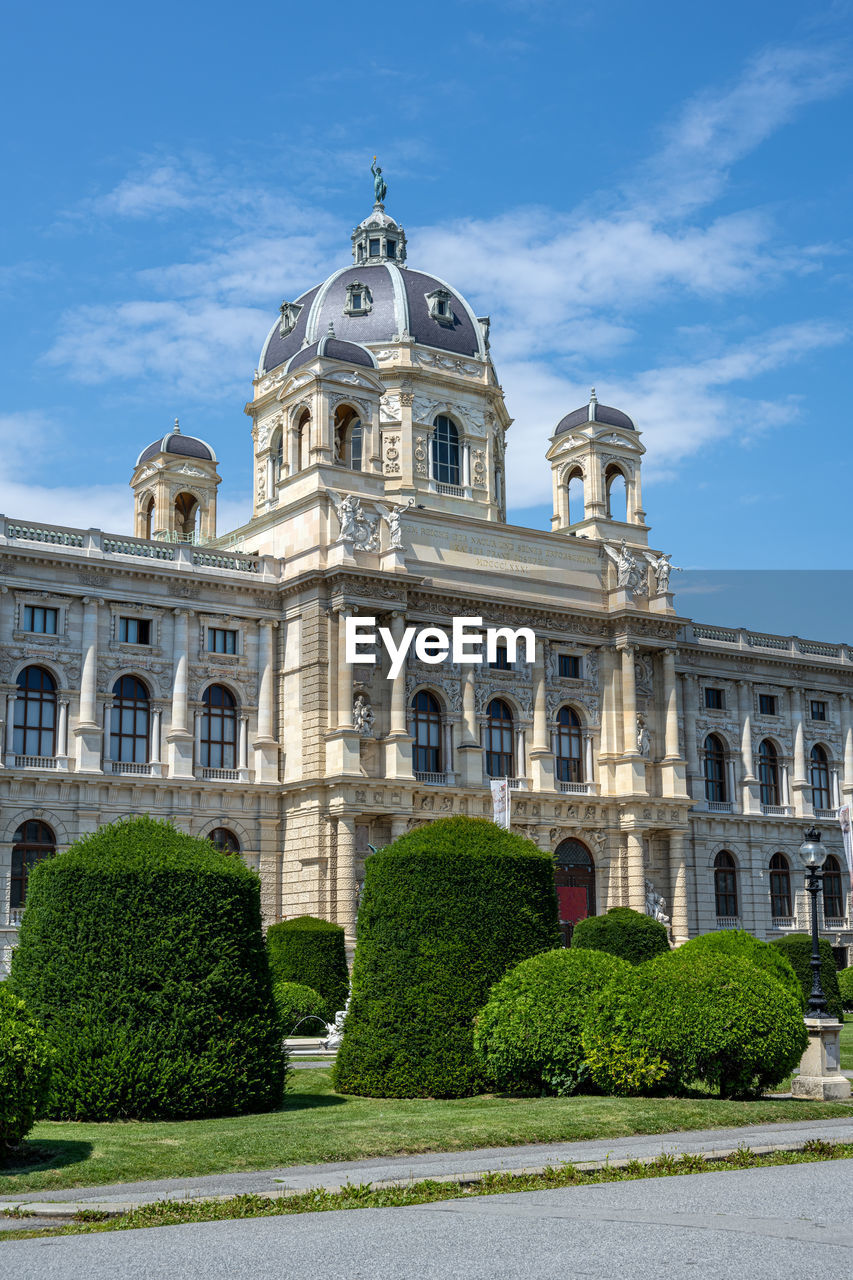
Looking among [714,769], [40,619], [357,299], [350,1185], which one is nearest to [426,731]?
[40,619]

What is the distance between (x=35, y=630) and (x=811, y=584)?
7538 centimetres

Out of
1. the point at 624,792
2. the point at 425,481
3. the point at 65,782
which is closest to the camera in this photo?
the point at 65,782

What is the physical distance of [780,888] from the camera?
216 feet

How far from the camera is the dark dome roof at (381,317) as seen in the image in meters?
64.1

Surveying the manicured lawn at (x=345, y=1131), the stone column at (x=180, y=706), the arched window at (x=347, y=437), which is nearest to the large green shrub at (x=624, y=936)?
the stone column at (x=180, y=706)

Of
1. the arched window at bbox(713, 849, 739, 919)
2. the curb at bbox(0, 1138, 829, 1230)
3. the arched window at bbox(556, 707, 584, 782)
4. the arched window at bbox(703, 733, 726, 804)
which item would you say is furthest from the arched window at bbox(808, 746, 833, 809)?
the curb at bbox(0, 1138, 829, 1230)

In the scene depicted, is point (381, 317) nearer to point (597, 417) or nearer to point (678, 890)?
point (597, 417)

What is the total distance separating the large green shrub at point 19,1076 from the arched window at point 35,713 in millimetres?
31104

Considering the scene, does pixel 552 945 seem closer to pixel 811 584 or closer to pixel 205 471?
pixel 205 471

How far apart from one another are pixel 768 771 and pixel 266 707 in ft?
88.4

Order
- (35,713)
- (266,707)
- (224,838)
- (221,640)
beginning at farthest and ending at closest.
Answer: (266,707) → (221,640) → (224,838) → (35,713)

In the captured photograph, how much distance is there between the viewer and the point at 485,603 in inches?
2163

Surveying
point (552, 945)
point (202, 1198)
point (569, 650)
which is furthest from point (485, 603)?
point (202, 1198)

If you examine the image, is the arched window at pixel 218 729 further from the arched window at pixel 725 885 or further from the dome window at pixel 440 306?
the arched window at pixel 725 885
